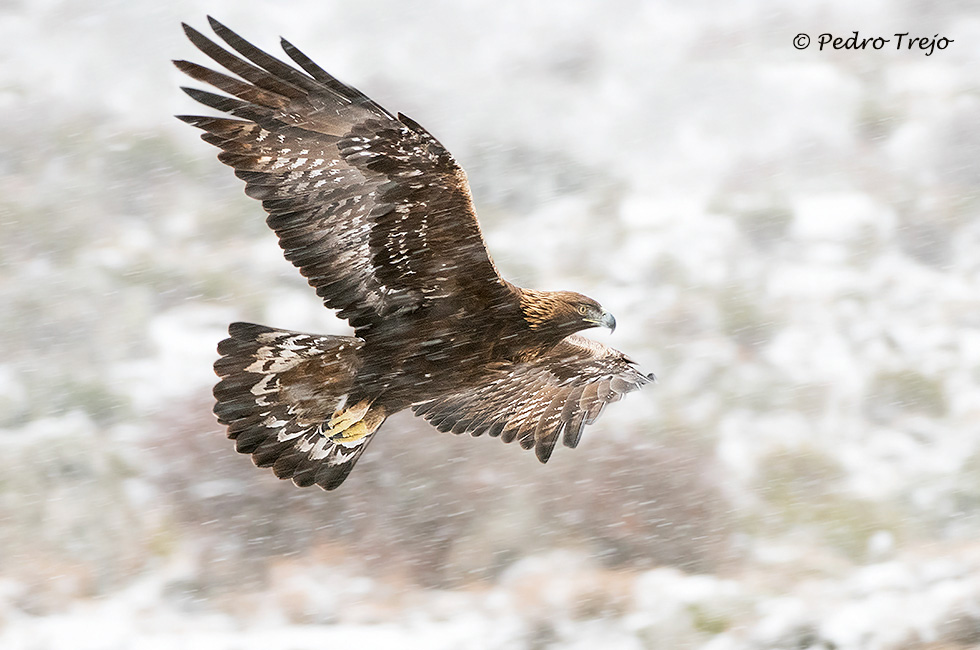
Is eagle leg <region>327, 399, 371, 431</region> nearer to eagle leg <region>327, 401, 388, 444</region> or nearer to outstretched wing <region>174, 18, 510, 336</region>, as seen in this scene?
eagle leg <region>327, 401, 388, 444</region>

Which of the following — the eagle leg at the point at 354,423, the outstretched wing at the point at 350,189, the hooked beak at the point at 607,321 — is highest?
the outstretched wing at the point at 350,189

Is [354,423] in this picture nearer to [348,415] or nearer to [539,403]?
[348,415]

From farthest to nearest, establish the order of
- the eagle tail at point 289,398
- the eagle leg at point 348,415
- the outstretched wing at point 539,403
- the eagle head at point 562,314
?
the outstretched wing at point 539,403
the eagle leg at point 348,415
the eagle tail at point 289,398
the eagle head at point 562,314

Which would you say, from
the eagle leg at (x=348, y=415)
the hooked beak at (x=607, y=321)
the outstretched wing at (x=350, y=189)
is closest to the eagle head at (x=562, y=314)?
the hooked beak at (x=607, y=321)

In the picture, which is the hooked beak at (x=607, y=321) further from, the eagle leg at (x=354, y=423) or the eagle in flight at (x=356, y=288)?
the eagle leg at (x=354, y=423)

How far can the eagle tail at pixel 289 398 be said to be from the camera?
484cm

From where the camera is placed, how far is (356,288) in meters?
4.67

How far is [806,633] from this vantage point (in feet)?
66.4

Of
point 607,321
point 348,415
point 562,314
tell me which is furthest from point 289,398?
point 607,321

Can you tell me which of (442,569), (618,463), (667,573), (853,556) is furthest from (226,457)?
(853,556)

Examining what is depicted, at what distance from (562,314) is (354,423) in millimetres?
1159

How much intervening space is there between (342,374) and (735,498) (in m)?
18.0

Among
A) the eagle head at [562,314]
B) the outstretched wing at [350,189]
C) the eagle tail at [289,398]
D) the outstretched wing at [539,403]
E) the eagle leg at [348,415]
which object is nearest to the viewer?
the outstretched wing at [350,189]

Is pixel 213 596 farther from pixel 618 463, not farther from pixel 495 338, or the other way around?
pixel 495 338
